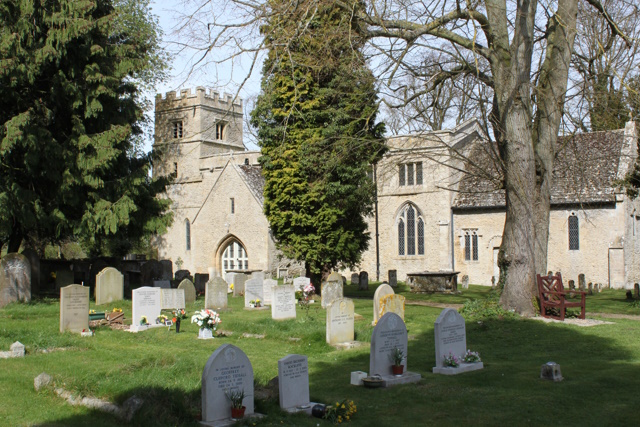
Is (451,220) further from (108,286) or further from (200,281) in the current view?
(108,286)

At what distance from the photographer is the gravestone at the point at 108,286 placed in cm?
2098

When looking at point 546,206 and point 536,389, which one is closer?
point 536,389

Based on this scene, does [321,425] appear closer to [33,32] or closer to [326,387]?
[326,387]

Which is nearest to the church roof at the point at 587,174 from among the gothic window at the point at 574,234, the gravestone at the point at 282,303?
the gothic window at the point at 574,234

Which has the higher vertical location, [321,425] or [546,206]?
[546,206]

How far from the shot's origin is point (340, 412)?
7.99 metres

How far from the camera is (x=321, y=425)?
7.81 m

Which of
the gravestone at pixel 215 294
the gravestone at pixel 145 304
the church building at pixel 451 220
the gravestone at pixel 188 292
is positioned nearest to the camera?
the gravestone at pixel 145 304

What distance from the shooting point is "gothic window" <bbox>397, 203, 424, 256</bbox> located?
37.6 m

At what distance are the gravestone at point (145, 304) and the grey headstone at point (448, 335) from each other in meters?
8.32

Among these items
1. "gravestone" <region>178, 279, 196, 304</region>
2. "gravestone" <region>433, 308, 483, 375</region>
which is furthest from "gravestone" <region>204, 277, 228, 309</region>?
"gravestone" <region>433, 308, 483, 375</region>

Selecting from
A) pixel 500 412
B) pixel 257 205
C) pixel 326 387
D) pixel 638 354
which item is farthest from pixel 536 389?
pixel 257 205

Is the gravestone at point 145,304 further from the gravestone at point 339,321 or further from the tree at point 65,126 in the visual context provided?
the tree at point 65,126

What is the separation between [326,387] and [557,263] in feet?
88.0
